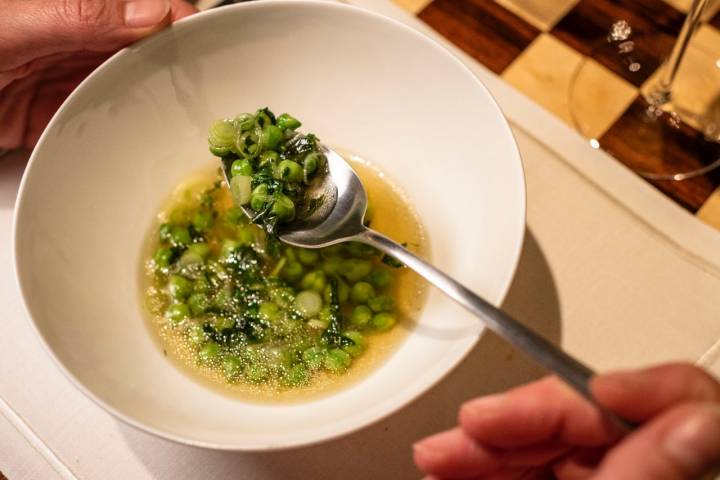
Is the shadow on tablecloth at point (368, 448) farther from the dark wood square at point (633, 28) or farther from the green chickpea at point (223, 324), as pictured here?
the dark wood square at point (633, 28)

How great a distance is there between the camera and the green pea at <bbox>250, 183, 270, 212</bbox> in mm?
1286

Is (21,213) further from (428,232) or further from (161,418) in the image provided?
(428,232)

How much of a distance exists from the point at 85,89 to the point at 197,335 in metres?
0.53

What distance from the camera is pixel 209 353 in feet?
4.45

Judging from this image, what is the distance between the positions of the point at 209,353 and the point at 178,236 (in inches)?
11.5

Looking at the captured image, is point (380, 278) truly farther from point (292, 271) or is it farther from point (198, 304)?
point (198, 304)

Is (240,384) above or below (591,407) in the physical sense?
below

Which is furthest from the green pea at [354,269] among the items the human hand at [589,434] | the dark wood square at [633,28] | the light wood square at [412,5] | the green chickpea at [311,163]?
the dark wood square at [633,28]

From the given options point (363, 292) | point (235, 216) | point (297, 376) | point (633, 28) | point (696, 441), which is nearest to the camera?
point (696, 441)

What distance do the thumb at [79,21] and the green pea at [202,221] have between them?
41 centimetres

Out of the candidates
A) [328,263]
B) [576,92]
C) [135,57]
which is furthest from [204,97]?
[576,92]

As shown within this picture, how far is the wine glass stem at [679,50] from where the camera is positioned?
136 centimetres

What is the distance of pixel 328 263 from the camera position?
57.9 inches

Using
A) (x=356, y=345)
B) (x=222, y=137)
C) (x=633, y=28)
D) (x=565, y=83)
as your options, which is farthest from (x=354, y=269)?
(x=633, y=28)
